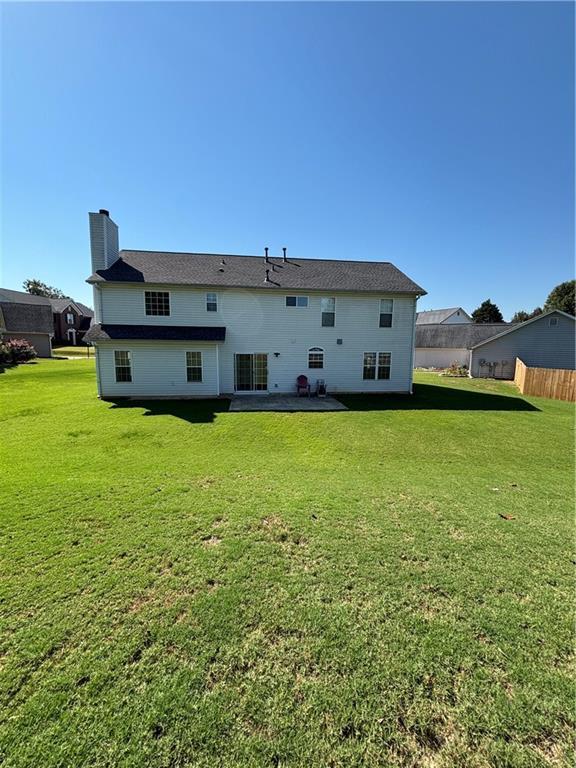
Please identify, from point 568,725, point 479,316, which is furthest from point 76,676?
point 479,316

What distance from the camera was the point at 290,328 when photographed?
16422 millimetres

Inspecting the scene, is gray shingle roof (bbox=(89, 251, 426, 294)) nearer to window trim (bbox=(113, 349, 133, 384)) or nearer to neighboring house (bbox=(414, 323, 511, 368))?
window trim (bbox=(113, 349, 133, 384))

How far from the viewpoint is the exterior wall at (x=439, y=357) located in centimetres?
3435

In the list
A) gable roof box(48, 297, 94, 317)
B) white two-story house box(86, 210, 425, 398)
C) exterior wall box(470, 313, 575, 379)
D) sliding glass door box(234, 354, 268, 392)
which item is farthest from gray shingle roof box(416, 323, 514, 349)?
gable roof box(48, 297, 94, 317)

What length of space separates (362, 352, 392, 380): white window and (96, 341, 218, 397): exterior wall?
7.87m

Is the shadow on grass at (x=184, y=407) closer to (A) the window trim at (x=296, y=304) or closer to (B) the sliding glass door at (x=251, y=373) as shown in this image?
Result: (B) the sliding glass door at (x=251, y=373)

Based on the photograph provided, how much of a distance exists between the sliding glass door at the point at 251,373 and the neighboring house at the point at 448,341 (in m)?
24.4

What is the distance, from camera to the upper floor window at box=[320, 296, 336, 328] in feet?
54.5

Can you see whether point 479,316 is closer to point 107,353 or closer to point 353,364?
point 353,364

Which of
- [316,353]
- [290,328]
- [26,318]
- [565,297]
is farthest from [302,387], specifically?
[565,297]

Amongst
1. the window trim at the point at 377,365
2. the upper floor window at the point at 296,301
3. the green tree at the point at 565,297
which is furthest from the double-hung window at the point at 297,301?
the green tree at the point at 565,297

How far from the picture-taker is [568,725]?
2248 mm

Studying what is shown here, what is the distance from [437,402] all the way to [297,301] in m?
8.47

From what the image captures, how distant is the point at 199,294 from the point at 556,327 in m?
26.8
